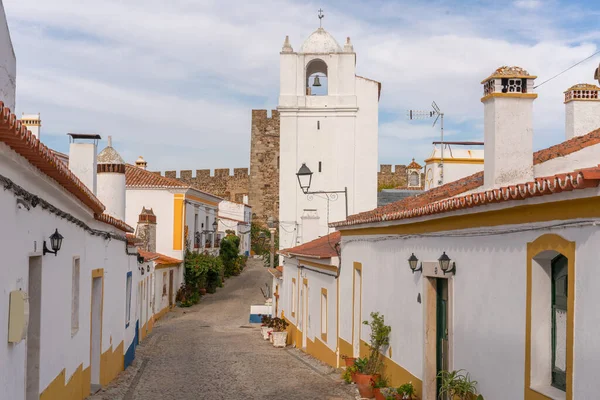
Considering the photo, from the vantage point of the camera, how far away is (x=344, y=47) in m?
30.3

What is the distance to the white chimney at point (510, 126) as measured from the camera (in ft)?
26.2

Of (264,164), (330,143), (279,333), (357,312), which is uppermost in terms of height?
(264,164)

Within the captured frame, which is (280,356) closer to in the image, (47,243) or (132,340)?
(132,340)

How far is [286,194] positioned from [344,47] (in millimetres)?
6440

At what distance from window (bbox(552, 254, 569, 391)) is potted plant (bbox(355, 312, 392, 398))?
215 inches

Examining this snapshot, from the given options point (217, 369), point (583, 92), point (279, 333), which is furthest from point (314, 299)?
point (583, 92)

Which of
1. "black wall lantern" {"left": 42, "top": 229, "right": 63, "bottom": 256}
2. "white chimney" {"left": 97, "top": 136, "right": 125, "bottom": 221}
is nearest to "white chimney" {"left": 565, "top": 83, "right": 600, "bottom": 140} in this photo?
"black wall lantern" {"left": 42, "top": 229, "right": 63, "bottom": 256}

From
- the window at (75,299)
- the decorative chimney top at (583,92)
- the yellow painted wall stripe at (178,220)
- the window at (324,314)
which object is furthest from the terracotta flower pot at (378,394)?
the yellow painted wall stripe at (178,220)

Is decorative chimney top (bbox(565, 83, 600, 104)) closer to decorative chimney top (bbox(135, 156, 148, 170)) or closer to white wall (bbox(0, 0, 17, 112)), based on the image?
white wall (bbox(0, 0, 17, 112))

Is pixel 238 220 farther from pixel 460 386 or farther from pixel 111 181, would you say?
pixel 460 386

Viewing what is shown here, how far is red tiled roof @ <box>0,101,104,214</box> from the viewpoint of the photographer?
16.0 ft

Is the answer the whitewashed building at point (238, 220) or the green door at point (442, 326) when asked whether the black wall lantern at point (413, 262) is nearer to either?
the green door at point (442, 326)

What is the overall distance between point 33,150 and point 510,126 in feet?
15.9

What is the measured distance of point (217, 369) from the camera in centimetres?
1575
